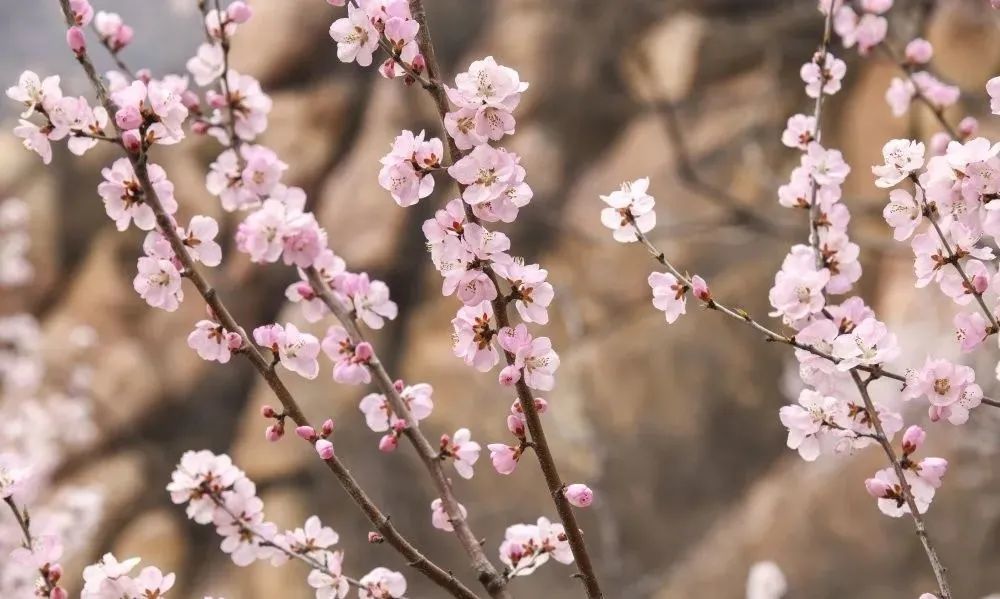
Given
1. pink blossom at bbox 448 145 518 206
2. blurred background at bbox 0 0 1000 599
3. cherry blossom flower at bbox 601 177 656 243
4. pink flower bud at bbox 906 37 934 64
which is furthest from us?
blurred background at bbox 0 0 1000 599

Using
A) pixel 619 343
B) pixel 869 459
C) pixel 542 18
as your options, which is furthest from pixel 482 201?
pixel 542 18

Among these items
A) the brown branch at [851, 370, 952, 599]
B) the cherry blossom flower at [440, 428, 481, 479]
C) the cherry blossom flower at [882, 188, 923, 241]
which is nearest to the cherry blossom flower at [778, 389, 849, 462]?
the brown branch at [851, 370, 952, 599]

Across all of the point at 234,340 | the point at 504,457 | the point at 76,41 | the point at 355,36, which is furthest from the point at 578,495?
the point at 76,41

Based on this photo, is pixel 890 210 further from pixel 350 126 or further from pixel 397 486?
pixel 350 126

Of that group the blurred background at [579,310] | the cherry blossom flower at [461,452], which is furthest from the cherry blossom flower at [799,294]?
the blurred background at [579,310]

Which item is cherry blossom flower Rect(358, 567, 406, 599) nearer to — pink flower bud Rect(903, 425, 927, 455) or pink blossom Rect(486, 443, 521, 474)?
pink blossom Rect(486, 443, 521, 474)

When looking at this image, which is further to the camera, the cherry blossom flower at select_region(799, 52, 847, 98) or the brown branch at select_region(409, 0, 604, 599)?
the cherry blossom flower at select_region(799, 52, 847, 98)

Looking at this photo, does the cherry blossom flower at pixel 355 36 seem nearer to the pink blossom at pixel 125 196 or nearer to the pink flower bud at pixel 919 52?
the pink blossom at pixel 125 196

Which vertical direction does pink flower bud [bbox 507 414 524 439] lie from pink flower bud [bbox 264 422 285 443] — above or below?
below
